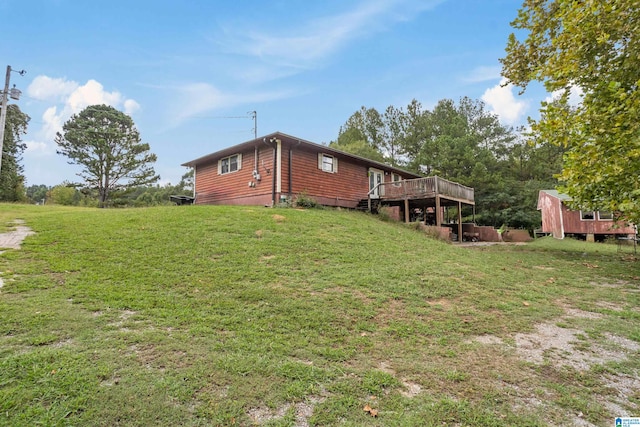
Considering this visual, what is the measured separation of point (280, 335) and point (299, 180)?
38.8 ft

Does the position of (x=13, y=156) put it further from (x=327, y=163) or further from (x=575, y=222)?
(x=575, y=222)

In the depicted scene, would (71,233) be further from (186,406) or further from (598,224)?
Answer: (598,224)

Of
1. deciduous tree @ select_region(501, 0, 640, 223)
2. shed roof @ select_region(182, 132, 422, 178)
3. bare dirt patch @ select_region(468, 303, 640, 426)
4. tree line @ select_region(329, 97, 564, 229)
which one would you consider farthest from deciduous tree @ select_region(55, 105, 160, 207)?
bare dirt patch @ select_region(468, 303, 640, 426)

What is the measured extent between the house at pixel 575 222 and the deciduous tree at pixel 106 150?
115ft

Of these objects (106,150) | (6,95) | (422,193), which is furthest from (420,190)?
(106,150)

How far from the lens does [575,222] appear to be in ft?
69.1

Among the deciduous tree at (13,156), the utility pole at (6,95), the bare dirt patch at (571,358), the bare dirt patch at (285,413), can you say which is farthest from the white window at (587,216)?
the deciduous tree at (13,156)

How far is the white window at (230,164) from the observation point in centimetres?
1623

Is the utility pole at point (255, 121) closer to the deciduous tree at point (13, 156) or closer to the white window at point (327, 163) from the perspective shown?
the white window at point (327, 163)

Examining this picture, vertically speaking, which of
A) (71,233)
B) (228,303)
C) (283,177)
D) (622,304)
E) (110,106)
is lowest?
(622,304)

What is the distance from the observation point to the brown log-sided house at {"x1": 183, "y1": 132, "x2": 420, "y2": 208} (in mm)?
14469

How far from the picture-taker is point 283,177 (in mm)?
14484

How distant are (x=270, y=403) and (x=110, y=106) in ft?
125

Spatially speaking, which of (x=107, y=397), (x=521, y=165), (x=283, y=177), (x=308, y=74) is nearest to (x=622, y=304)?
(x=107, y=397)
